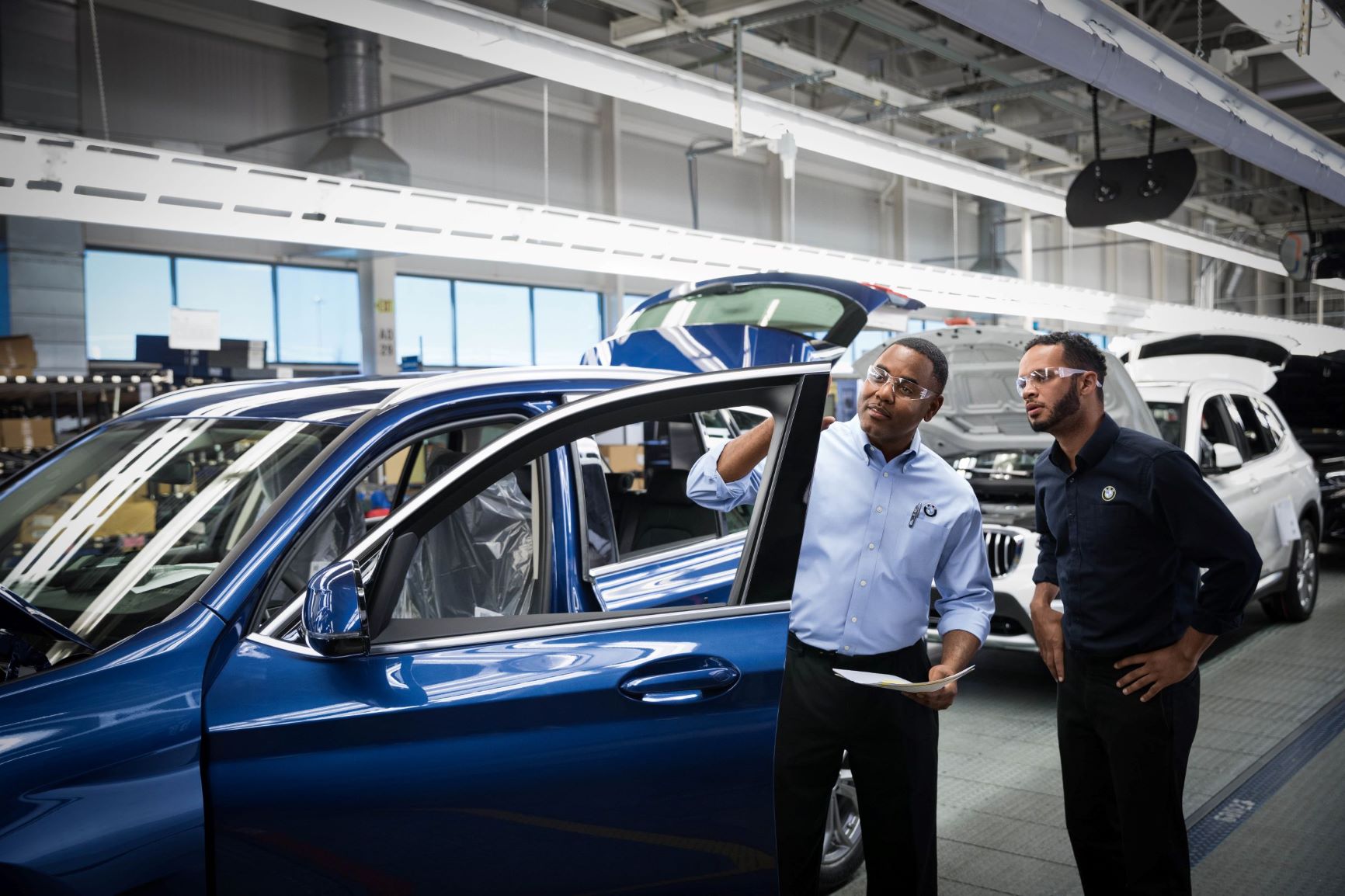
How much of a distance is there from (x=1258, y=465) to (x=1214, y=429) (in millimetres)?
542

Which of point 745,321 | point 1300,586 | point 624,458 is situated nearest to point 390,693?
point 745,321

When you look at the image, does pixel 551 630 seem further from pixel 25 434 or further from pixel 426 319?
pixel 426 319

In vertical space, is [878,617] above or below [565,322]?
below

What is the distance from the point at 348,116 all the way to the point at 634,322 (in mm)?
8407

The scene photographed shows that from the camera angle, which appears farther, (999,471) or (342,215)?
(342,215)

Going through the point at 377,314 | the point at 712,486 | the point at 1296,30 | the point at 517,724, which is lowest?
the point at 517,724

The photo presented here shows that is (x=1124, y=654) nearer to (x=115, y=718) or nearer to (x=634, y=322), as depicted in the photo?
(x=115, y=718)

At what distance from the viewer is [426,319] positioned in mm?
16531

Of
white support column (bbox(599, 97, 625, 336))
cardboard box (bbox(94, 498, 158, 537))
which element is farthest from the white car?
white support column (bbox(599, 97, 625, 336))

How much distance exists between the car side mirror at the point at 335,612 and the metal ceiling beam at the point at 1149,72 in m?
3.67

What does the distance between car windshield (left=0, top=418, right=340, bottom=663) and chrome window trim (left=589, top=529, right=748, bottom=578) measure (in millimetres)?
689

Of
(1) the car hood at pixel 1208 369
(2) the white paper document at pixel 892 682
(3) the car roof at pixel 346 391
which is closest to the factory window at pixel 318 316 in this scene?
(1) the car hood at pixel 1208 369

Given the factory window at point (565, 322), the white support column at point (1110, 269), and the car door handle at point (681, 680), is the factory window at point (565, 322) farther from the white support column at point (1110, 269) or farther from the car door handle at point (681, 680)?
the white support column at point (1110, 269)

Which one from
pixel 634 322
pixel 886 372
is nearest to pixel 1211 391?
pixel 634 322
